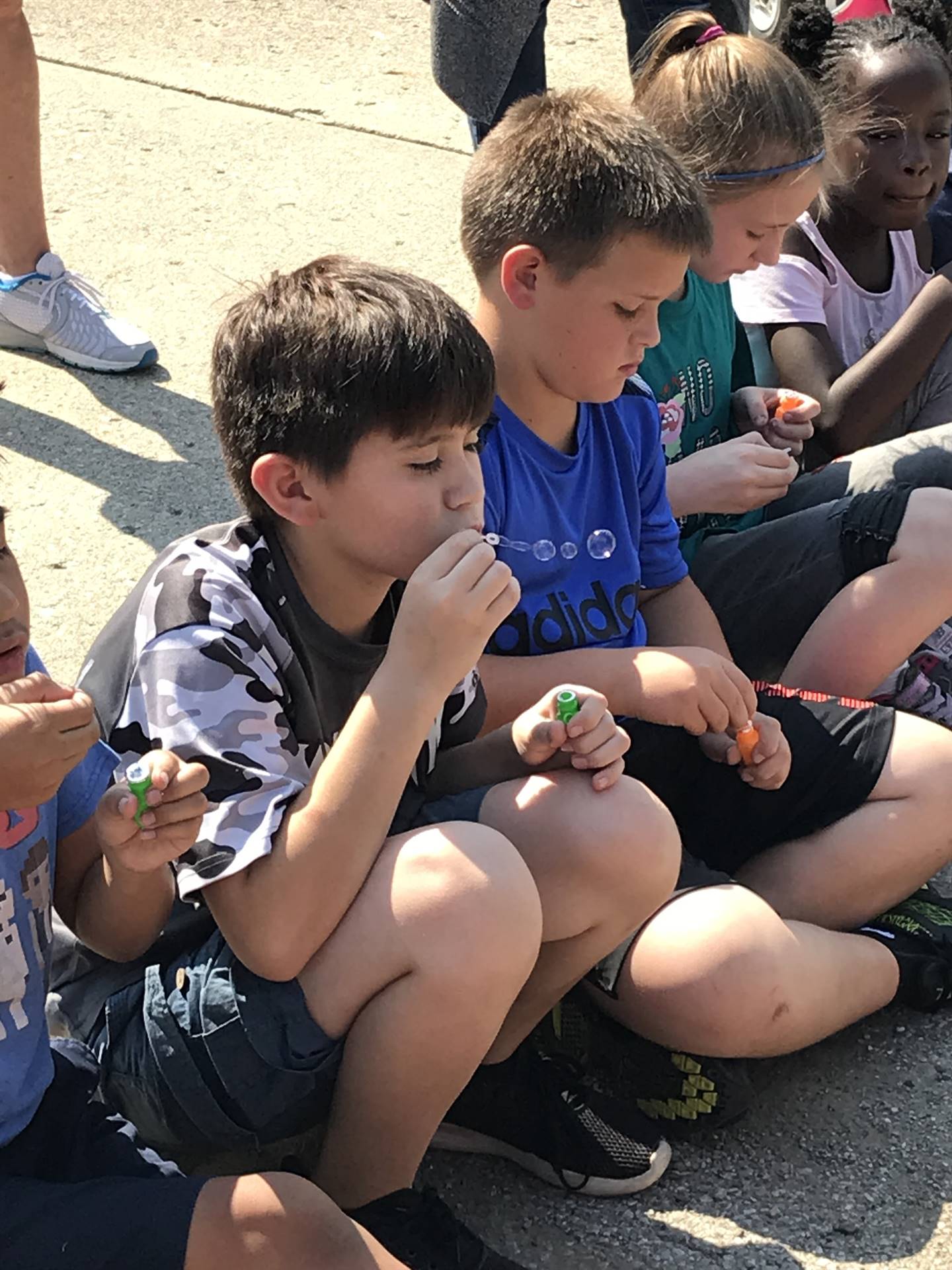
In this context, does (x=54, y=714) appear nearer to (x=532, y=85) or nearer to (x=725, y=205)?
(x=725, y=205)

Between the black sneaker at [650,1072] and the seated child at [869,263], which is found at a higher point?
the seated child at [869,263]

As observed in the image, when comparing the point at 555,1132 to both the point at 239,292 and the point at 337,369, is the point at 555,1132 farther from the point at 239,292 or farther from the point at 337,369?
the point at 239,292

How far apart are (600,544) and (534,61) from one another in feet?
6.39

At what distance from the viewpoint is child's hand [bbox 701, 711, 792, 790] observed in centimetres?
235

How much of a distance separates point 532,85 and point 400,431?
233 centimetres

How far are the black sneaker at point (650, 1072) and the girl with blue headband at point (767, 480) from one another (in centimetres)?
78

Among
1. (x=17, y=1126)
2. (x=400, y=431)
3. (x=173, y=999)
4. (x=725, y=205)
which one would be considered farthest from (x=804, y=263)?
(x=17, y=1126)

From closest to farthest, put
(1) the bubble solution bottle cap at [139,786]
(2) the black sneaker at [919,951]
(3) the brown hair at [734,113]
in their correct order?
(1) the bubble solution bottle cap at [139,786]
(2) the black sneaker at [919,951]
(3) the brown hair at [734,113]

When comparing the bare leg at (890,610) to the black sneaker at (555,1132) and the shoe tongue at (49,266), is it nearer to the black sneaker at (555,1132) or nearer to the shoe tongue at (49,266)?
the black sneaker at (555,1132)

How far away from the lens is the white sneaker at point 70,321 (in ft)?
13.0

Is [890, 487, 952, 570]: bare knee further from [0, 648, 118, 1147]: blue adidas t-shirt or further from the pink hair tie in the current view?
[0, 648, 118, 1147]: blue adidas t-shirt

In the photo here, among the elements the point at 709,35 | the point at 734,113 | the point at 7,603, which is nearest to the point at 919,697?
the point at 734,113

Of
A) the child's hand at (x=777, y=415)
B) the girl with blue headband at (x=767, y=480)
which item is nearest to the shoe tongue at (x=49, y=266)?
the girl with blue headband at (x=767, y=480)

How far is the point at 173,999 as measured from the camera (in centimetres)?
185
